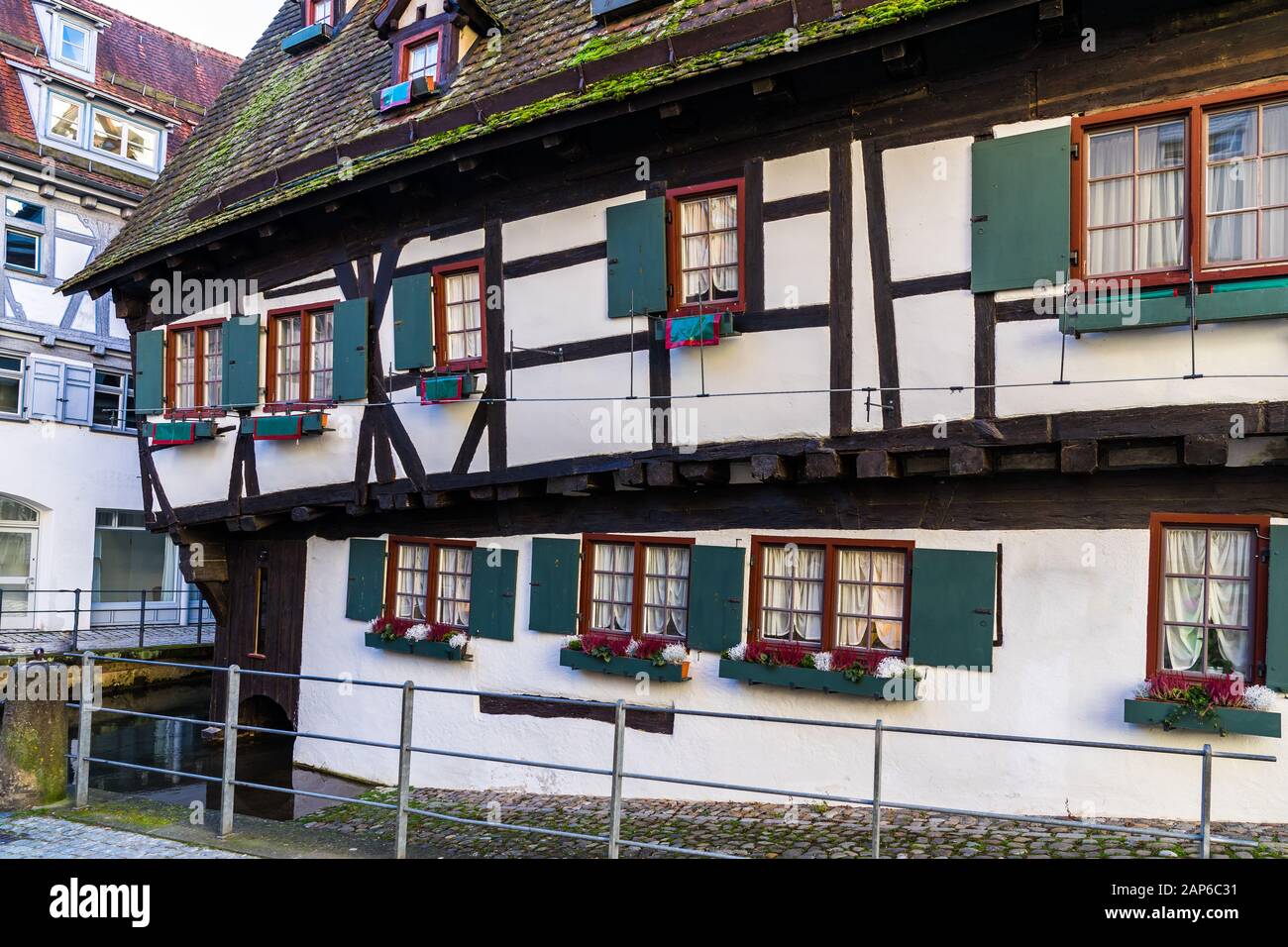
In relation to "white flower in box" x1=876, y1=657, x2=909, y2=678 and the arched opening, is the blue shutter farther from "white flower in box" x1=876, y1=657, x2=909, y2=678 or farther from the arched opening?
"white flower in box" x1=876, y1=657, x2=909, y2=678

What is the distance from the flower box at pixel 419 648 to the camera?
1232 cm

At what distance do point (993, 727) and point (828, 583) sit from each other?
179 cm

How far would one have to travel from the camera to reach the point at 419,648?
12656 millimetres

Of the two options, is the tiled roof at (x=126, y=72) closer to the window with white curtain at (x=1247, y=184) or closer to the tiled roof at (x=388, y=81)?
the tiled roof at (x=388, y=81)

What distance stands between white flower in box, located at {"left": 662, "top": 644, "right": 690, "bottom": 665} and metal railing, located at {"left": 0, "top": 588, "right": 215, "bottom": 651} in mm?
13008

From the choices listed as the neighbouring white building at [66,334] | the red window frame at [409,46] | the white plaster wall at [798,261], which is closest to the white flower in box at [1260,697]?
the white plaster wall at [798,261]

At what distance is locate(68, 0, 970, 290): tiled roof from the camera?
377 inches

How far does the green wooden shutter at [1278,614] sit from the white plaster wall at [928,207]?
9.84 feet

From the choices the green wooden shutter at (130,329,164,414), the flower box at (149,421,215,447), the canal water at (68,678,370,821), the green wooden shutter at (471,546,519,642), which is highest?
the green wooden shutter at (130,329,164,414)

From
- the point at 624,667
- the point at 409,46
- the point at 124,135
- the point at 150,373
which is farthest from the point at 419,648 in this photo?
the point at 124,135

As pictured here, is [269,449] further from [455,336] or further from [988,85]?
[988,85]

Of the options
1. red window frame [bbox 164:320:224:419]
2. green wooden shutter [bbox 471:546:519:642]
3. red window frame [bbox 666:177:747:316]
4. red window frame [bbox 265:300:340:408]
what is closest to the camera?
red window frame [bbox 666:177:747:316]

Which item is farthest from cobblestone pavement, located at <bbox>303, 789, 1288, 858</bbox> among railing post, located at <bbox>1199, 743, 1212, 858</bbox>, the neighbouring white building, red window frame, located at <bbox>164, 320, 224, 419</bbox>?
the neighbouring white building

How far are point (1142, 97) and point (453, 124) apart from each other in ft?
21.8
